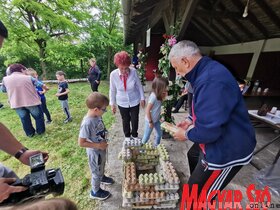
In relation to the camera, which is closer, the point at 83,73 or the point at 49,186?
the point at 49,186

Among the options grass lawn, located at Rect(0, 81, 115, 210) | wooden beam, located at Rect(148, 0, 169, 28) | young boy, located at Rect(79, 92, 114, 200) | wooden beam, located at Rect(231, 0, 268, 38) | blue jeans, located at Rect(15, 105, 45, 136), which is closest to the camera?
young boy, located at Rect(79, 92, 114, 200)

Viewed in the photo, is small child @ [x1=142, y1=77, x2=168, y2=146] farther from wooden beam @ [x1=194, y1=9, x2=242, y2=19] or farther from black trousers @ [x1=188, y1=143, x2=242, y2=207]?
wooden beam @ [x1=194, y1=9, x2=242, y2=19]

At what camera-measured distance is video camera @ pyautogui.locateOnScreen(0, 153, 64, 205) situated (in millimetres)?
919

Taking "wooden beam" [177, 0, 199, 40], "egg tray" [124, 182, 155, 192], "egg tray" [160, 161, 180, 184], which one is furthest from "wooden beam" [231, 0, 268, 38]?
"egg tray" [124, 182, 155, 192]

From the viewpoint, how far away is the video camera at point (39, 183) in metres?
0.92

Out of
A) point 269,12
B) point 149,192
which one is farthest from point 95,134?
point 269,12

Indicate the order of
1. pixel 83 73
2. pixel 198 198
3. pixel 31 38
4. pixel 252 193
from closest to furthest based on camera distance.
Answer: pixel 198 198
pixel 252 193
pixel 31 38
pixel 83 73

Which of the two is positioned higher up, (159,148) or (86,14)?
(86,14)

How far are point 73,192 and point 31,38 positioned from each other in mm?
9079

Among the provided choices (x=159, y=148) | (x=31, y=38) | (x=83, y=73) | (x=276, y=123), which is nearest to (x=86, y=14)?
(x=31, y=38)

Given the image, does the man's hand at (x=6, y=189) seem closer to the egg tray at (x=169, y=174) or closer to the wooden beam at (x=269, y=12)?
the egg tray at (x=169, y=174)

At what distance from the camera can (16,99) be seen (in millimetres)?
3309

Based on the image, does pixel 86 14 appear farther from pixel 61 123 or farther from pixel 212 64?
pixel 212 64

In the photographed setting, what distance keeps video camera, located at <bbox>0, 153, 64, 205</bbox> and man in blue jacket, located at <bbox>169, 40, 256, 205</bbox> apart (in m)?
0.95
